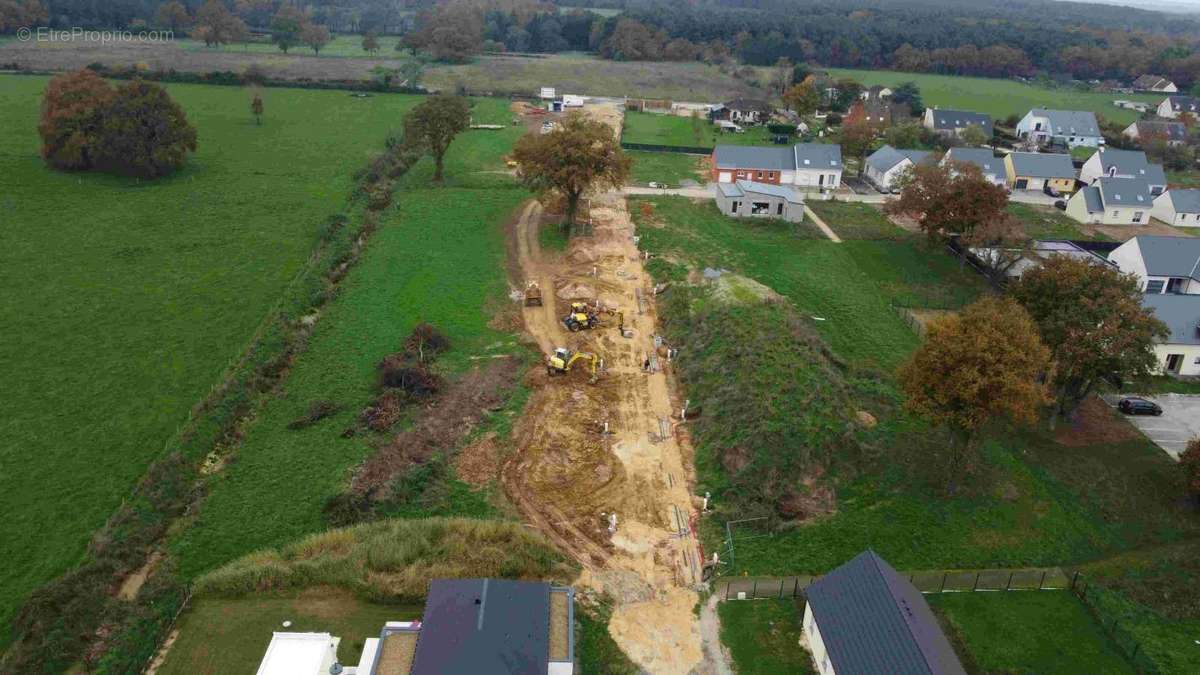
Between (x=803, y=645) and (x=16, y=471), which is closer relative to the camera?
(x=803, y=645)

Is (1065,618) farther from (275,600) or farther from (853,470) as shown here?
(275,600)

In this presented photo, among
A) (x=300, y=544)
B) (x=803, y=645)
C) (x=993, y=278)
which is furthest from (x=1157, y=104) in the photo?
(x=300, y=544)

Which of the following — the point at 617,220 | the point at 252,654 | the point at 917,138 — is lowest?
the point at 252,654

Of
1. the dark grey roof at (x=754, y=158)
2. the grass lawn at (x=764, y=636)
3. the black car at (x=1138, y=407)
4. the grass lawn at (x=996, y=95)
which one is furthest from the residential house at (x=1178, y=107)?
the grass lawn at (x=764, y=636)

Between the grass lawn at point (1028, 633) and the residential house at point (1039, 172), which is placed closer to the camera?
the grass lawn at point (1028, 633)

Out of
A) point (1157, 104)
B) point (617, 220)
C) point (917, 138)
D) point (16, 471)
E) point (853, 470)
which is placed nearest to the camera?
point (16, 471)

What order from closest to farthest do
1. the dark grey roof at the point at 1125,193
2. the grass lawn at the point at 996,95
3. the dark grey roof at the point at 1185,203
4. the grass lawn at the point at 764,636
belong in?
the grass lawn at the point at 764,636 → the dark grey roof at the point at 1125,193 → the dark grey roof at the point at 1185,203 → the grass lawn at the point at 996,95

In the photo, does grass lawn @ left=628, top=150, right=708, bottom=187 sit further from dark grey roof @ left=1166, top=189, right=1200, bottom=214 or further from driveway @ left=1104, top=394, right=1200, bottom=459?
driveway @ left=1104, top=394, right=1200, bottom=459

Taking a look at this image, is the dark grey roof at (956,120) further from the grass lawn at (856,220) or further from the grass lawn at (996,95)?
the grass lawn at (856,220)
